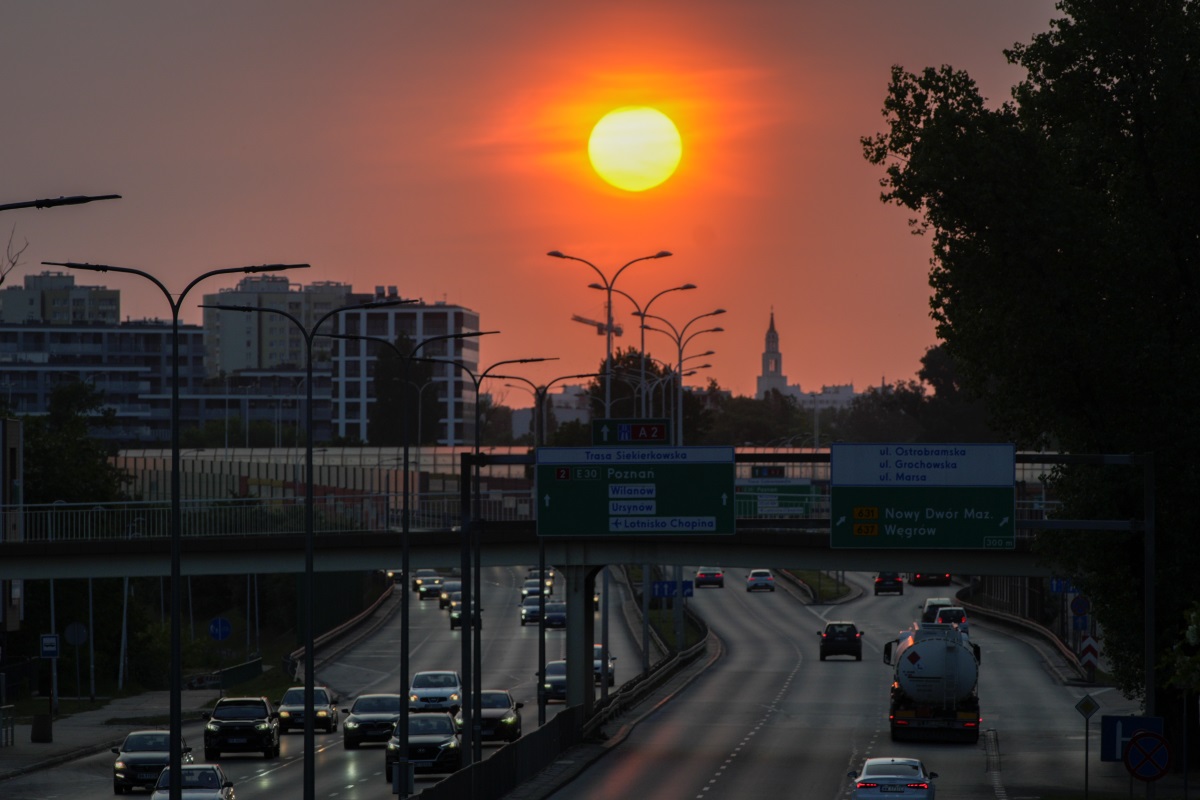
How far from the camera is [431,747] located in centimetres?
4462

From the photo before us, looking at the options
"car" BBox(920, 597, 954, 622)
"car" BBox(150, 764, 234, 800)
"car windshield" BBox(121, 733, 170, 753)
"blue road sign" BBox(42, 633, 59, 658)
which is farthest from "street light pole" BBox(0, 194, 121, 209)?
"car" BBox(920, 597, 954, 622)

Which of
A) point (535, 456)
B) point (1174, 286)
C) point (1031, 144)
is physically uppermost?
point (1031, 144)

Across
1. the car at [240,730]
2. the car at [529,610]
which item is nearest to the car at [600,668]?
the car at [240,730]

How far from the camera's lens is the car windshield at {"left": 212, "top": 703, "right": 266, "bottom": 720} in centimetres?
5088

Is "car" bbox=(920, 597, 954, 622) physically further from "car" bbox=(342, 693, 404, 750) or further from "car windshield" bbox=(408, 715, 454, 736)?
"car windshield" bbox=(408, 715, 454, 736)

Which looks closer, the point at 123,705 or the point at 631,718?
the point at 631,718

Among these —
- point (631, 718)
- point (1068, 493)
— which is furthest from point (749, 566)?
point (1068, 493)

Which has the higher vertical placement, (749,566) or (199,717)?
(749,566)

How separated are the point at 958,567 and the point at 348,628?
5538 centimetres

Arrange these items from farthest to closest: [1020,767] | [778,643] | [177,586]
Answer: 1. [778,643]
2. [1020,767]
3. [177,586]

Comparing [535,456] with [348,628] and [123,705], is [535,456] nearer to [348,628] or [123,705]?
[123,705]

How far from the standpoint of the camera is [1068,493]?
43.3 meters

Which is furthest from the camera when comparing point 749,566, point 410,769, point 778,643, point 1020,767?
point 778,643

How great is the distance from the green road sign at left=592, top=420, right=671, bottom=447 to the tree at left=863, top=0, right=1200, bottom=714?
7.48 meters
